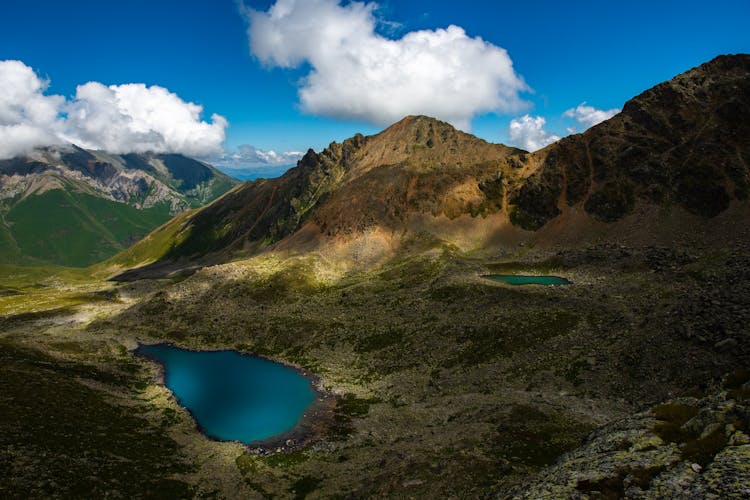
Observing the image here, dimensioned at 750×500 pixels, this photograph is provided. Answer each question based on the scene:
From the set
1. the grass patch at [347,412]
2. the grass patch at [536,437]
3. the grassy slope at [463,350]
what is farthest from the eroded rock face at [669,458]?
the grass patch at [347,412]

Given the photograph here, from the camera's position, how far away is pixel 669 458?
3088 cm

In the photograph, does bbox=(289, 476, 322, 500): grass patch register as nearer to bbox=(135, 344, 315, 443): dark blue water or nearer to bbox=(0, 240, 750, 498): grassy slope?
bbox=(0, 240, 750, 498): grassy slope

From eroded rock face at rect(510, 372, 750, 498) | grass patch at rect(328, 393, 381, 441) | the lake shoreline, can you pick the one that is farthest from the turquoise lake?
eroded rock face at rect(510, 372, 750, 498)

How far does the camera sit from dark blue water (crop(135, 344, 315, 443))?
8188 centimetres

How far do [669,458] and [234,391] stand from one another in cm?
9200

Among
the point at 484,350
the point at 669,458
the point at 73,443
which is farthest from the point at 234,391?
the point at 669,458

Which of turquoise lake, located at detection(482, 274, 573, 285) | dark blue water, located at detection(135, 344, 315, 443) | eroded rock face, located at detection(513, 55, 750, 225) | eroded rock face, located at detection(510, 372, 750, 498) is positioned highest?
eroded rock face, located at detection(513, 55, 750, 225)

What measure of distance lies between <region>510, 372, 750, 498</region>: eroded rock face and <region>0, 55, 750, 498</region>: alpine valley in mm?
188

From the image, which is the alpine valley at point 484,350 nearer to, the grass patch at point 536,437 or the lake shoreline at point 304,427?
the grass patch at point 536,437

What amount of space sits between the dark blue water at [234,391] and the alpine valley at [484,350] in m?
4.24

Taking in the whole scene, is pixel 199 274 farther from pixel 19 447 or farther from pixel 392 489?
pixel 392 489

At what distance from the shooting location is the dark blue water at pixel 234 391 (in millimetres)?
81875

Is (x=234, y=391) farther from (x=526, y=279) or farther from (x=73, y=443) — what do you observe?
(x=526, y=279)

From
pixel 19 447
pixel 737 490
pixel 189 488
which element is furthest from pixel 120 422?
pixel 737 490
